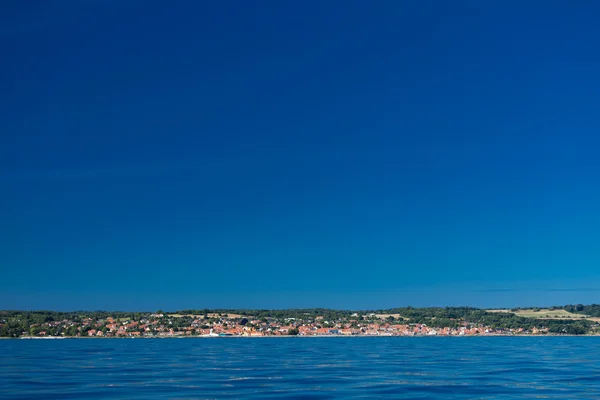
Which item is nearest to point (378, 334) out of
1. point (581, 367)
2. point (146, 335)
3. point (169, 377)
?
point (146, 335)

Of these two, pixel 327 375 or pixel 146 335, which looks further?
pixel 146 335

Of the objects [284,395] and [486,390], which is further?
[486,390]

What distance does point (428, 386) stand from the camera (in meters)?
43.2

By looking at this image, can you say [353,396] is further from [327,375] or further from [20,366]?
[20,366]

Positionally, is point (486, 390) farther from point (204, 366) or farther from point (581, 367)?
point (204, 366)

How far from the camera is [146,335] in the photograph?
176 metres

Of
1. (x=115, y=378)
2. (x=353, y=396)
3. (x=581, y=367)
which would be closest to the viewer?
(x=353, y=396)

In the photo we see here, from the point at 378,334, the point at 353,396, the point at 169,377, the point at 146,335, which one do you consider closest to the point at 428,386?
the point at 353,396

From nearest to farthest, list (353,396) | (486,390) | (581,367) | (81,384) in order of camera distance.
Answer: (353,396) < (486,390) < (81,384) < (581,367)

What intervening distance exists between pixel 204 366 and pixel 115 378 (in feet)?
44.3

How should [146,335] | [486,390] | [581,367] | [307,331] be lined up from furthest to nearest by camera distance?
[307,331] < [146,335] < [581,367] < [486,390]

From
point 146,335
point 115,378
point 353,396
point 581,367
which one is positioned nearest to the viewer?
point 353,396

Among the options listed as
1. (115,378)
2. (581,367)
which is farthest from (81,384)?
(581,367)

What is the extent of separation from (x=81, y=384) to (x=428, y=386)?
22.8 metres
